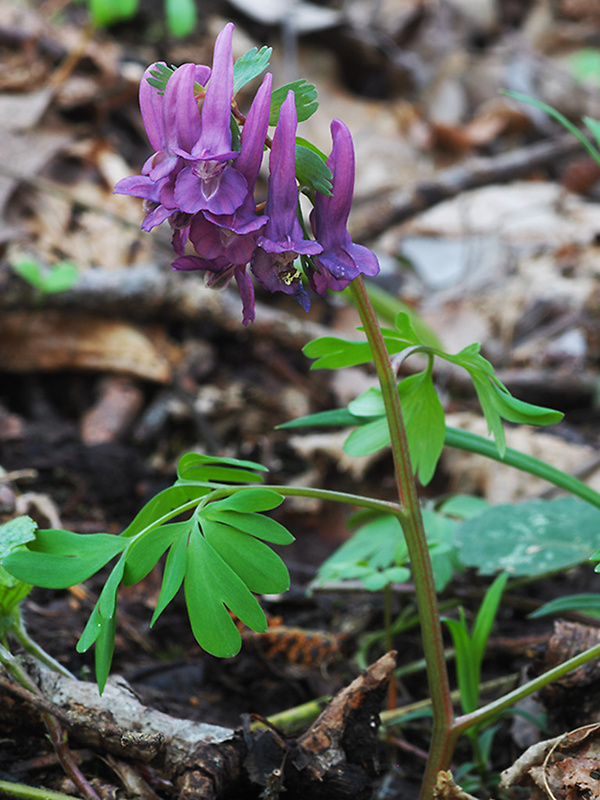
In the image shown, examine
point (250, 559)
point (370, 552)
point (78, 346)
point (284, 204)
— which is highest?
point (284, 204)

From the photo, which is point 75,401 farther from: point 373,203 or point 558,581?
point 373,203

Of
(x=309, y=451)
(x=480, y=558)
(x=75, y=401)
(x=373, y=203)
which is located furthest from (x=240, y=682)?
(x=373, y=203)

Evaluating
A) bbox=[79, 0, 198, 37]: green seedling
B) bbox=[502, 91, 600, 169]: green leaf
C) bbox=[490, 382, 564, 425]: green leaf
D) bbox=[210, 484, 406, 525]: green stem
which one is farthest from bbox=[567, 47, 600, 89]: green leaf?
bbox=[210, 484, 406, 525]: green stem

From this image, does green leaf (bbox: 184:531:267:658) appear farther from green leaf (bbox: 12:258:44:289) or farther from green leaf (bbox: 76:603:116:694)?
green leaf (bbox: 12:258:44:289)

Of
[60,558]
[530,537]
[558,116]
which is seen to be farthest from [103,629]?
[558,116]

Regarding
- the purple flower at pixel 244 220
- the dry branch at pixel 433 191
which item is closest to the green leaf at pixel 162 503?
the purple flower at pixel 244 220

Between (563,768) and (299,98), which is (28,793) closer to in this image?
(563,768)

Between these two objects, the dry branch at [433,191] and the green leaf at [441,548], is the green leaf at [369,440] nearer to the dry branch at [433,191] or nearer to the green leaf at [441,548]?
the green leaf at [441,548]
